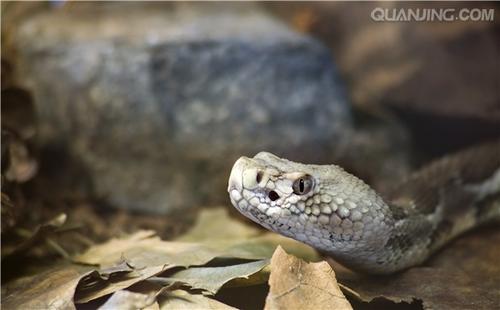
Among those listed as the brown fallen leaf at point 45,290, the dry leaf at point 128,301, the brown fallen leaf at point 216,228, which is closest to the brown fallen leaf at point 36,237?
the brown fallen leaf at point 45,290

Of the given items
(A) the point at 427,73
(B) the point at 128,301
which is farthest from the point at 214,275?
(A) the point at 427,73

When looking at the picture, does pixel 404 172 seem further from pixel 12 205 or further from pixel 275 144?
pixel 12 205

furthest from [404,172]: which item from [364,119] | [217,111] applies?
[217,111]

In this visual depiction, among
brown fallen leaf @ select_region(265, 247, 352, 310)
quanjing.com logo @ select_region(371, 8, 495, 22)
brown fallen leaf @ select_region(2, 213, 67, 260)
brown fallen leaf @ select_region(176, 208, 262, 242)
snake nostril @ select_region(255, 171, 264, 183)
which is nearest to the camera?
brown fallen leaf @ select_region(265, 247, 352, 310)

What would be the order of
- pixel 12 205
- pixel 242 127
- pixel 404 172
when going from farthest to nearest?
pixel 242 127
pixel 404 172
pixel 12 205

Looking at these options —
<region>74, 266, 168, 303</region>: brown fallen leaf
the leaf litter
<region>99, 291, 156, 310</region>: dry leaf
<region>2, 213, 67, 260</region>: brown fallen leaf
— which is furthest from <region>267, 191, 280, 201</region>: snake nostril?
<region>2, 213, 67, 260</region>: brown fallen leaf

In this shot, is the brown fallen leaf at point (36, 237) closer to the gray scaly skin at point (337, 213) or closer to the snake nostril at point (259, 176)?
the gray scaly skin at point (337, 213)

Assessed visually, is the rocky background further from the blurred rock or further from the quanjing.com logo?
the quanjing.com logo
